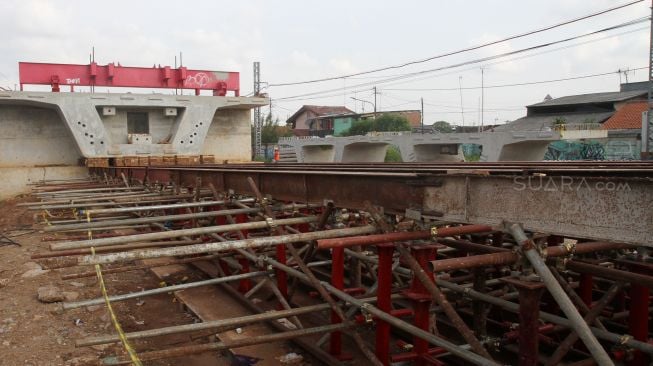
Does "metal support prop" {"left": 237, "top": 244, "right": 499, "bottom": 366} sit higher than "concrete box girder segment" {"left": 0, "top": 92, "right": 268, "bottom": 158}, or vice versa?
"concrete box girder segment" {"left": 0, "top": 92, "right": 268, "bottom": 158}

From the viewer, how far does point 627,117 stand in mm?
40125

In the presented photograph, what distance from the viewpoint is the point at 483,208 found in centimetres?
342

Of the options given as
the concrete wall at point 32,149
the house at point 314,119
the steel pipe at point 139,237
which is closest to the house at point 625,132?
the concrete wall at point 32,149

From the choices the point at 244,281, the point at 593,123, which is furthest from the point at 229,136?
the point at 593,123

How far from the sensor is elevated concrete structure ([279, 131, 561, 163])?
22094 millimetres

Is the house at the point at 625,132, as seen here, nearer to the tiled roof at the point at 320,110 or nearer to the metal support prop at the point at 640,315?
the metal support prop at the point at 640,315

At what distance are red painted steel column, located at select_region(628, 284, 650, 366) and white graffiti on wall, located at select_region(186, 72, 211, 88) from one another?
1853cm

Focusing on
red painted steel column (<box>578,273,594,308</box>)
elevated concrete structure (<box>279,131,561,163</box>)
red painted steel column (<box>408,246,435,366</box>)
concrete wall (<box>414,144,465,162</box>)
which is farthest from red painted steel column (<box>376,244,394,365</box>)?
concrete wall (<box>414,144,465,162</box>)

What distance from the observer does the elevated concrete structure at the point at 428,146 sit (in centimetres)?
2209

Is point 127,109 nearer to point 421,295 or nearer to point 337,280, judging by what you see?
point 337,280

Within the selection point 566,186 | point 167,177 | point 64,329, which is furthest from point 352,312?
point 167,177

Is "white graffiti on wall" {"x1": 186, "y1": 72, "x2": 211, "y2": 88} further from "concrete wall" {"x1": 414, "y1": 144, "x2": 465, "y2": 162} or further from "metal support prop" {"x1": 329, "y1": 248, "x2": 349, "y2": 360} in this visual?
"metal support prop" {"x1": 329, "y1": 248, "x2": 349, "y2": 360}

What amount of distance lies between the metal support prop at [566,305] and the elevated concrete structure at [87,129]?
55.4ft

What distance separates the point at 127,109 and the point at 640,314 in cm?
1803
